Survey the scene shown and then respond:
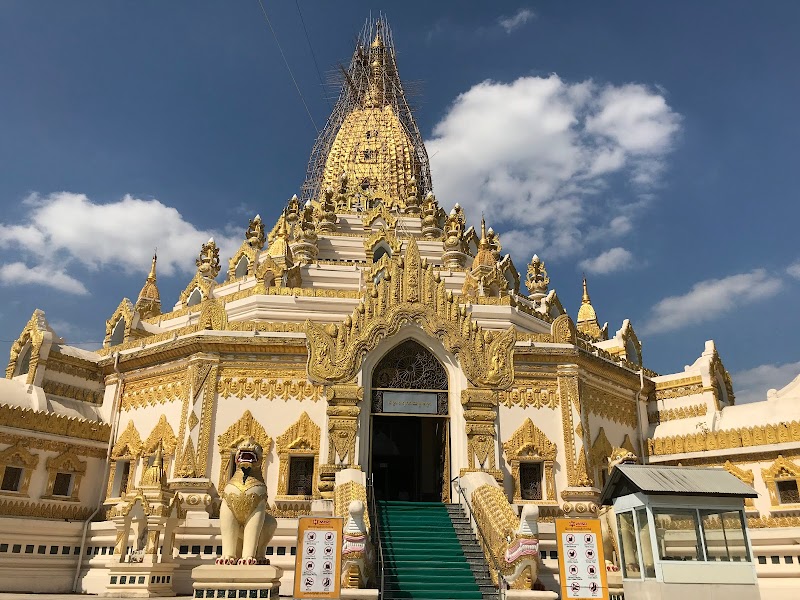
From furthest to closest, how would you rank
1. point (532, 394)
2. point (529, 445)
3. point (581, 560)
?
point (532, 394)
point (529, 445)
point (581, 560)

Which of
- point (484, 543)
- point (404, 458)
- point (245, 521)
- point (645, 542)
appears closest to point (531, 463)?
point (484, 543)

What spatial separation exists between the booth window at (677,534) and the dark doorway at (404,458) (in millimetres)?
10916

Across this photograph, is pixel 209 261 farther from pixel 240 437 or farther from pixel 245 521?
pixel 245 521

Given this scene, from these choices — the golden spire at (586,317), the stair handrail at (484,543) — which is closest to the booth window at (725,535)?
the stair handrail at (484,543)

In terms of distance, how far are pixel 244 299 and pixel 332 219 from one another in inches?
295

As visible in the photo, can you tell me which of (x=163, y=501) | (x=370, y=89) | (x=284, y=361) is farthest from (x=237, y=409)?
(x=370, y=89)

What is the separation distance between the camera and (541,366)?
59.1 ft

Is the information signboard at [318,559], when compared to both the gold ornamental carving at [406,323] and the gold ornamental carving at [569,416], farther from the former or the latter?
the gold ornamental carving at [569,416]

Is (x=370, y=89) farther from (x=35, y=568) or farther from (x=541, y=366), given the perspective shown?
(x=35, y=568)

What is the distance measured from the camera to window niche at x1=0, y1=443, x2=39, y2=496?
645 inches

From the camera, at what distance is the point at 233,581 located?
10.4 m

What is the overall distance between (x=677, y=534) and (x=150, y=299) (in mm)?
24707

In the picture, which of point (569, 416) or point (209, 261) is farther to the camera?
point (209, 261)

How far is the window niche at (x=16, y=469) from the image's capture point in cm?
1639
